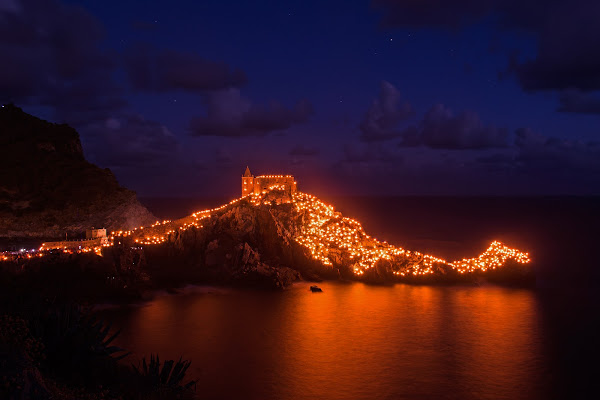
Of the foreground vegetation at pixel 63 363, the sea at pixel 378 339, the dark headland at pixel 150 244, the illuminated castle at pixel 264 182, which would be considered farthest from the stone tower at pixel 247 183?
the foreground vegetation at pixel 63 363

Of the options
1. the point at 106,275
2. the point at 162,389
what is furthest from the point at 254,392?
the point at 106,275

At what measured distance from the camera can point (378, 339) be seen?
2955 cm

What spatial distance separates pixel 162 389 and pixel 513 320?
2944 cm

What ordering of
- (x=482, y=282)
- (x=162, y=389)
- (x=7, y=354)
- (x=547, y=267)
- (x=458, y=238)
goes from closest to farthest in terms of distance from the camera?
(x=7, y=354), (x=162, y=389), (x=482, y=282), (x=547, y=267), (x=458, y=238)

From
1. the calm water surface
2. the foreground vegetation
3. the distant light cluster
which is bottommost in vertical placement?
the calm water surface

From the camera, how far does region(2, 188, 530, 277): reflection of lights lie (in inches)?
1793

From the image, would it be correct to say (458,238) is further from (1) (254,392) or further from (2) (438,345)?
(1) (254,392)

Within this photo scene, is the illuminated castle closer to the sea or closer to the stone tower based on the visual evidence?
the stone tower

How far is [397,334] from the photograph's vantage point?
30484 mm

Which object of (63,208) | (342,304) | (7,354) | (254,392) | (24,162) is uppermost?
(24,162)

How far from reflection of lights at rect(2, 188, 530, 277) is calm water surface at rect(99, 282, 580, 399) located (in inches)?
175

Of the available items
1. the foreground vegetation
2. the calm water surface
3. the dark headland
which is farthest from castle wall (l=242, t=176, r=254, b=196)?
the foreground vegetation

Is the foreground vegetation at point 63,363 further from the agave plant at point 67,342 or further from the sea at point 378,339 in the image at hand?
the sea at point 378,339

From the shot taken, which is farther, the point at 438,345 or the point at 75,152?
the point at 75,152
